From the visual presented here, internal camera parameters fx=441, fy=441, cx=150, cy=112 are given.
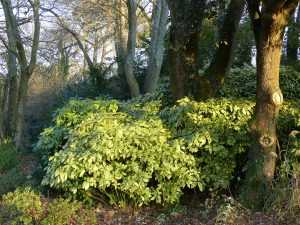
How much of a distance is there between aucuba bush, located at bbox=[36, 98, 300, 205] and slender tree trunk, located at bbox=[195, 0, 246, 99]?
34 cm

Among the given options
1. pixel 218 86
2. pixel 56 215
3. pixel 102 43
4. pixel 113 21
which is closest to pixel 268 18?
pixel 218 86

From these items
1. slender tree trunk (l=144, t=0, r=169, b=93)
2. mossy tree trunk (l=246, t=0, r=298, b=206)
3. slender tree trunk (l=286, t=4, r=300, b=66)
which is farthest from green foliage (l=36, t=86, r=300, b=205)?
slender tree trunk (l=144, t=0, r=169, b=93)

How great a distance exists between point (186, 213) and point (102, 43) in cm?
1636

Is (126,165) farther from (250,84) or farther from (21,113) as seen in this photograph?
(21,113)

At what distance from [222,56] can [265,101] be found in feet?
5.32

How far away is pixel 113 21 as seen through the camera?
16.6m

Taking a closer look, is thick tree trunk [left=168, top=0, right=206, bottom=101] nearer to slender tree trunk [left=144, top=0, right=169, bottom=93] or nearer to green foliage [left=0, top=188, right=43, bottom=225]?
green foliage [left=0, top=188, right=43, bottom=225]

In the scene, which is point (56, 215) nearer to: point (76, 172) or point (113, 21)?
point (76, 172)

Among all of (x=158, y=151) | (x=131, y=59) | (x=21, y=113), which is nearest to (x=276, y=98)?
(x=158, y=151)

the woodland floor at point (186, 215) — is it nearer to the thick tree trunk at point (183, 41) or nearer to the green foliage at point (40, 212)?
the green foliage at point (40, 212)

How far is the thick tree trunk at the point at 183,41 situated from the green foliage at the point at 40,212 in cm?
252

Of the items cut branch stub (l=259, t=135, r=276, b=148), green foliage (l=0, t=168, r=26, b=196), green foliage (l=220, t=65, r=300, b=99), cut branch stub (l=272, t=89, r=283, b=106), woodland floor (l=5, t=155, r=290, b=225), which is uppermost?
green foliage (l=220, t=65, r=300, b=99)

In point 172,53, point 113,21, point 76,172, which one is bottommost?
point 76,172

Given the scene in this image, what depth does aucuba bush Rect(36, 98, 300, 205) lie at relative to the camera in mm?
5703
